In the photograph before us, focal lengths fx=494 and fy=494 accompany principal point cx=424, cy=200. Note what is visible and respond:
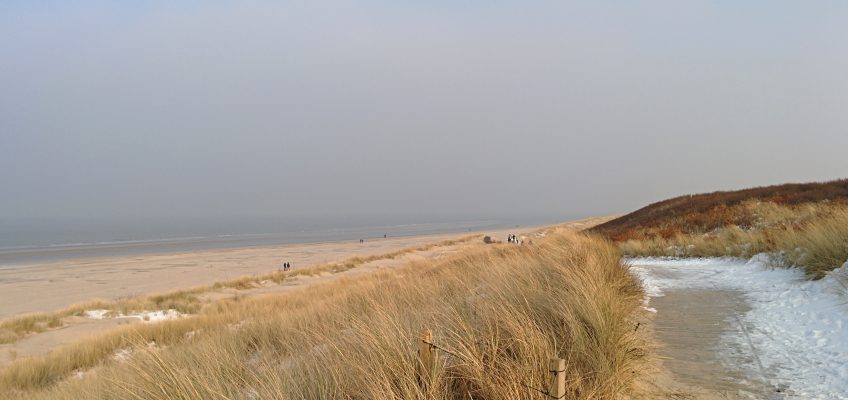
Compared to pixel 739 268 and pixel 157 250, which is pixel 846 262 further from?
pixel 157 250

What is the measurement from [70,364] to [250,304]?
293 inches

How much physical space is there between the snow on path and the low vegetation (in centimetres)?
53

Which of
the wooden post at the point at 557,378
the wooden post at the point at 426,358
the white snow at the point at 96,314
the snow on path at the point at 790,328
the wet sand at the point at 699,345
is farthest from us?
the white snow at the point at 96,314

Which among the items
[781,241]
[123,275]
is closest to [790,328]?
[781,241]

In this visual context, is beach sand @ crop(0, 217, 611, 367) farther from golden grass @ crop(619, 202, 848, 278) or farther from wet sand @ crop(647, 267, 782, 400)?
golden grass @ crop(619, 202, 848, 278)

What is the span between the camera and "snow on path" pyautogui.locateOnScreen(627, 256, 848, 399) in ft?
14.2

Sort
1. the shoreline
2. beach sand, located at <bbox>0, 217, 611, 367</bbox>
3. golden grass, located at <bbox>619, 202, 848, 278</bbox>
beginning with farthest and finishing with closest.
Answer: the shoreline < beach sand, located at <bbox>0, 217, 611, 367</bbox> < golden grass, located at <bbox>619, 202, 848, 278</bbox>

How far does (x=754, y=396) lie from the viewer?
4.03m

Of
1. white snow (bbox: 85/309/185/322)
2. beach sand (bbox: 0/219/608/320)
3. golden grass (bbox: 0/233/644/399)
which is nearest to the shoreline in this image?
beach sand (bbox: 0/219/608/320)

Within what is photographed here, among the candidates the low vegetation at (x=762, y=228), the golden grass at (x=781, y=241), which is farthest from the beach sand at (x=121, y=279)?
the golden grass at (x=781, y=241)

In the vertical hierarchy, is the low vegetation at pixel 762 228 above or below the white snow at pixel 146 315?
above

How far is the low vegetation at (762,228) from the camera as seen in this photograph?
8.59 m

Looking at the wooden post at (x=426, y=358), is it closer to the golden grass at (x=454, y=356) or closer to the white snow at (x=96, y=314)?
the golden grass at (x=454, y=356)

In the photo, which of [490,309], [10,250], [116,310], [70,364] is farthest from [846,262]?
[10,250]
